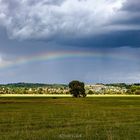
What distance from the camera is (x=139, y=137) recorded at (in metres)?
27.9

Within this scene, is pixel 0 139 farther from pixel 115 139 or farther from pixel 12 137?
pixel 115 139

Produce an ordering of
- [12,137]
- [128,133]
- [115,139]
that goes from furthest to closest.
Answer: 1. [128,133]
2. [12,137]
3. [115,139]

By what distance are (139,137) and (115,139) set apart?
227cm

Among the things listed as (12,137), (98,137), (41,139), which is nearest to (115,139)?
(98,137)

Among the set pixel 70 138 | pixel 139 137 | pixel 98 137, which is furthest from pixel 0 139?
pixel 139 137

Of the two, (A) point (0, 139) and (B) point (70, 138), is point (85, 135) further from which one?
(A) point (0, 139)

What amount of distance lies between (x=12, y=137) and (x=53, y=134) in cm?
311

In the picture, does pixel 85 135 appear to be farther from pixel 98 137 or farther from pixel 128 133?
pixel 128 133

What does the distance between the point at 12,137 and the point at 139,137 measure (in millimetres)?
8057

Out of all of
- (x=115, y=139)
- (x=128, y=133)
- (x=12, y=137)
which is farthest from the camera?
(x=128, y=133)

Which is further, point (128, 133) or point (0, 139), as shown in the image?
point (128, 133)

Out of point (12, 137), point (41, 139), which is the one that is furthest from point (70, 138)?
point (12, 137)

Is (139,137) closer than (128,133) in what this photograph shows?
Yes

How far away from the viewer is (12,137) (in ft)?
92.2
